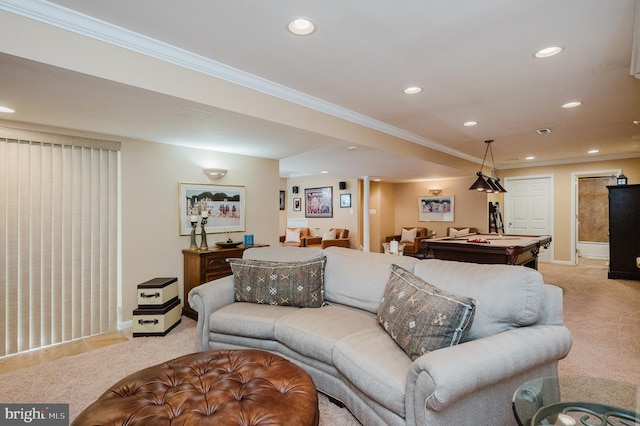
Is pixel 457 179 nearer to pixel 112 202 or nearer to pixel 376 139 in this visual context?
pixel 376 139

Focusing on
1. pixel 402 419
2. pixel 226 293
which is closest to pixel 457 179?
pixel 226 293

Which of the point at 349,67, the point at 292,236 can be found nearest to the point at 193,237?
the point at 349,67

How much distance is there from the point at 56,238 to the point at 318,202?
6.49m

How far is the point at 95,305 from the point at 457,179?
25.4 feet

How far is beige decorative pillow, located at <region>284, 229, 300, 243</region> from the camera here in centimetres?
830

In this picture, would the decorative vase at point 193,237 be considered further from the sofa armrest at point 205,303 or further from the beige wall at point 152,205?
the sofa armrest at point 205,303

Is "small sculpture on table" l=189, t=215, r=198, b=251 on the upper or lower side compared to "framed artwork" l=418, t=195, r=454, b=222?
lower

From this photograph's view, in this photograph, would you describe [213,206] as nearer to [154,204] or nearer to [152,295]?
[154,204]

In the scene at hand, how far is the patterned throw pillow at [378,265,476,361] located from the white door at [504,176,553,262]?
7.24 meters

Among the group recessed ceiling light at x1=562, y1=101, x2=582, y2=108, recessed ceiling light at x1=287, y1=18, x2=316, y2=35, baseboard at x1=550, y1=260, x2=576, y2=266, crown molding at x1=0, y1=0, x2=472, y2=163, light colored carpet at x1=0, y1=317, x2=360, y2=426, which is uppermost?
recessed ceiling light at x1=562, y1=101, x2=582, y2=108

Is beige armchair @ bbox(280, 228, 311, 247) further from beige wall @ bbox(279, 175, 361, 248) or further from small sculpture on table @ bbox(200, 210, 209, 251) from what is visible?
small sculpture on table @ bbox(200, 210, 209, 251)

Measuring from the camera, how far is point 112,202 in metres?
3.45

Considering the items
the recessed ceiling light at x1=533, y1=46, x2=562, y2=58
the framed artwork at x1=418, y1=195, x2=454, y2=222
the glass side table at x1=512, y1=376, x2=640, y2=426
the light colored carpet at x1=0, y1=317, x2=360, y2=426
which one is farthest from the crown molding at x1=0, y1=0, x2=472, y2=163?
the framed artwork at x1=418, y1=195, x2=454, y2=222

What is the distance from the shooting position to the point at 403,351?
1.75 m
